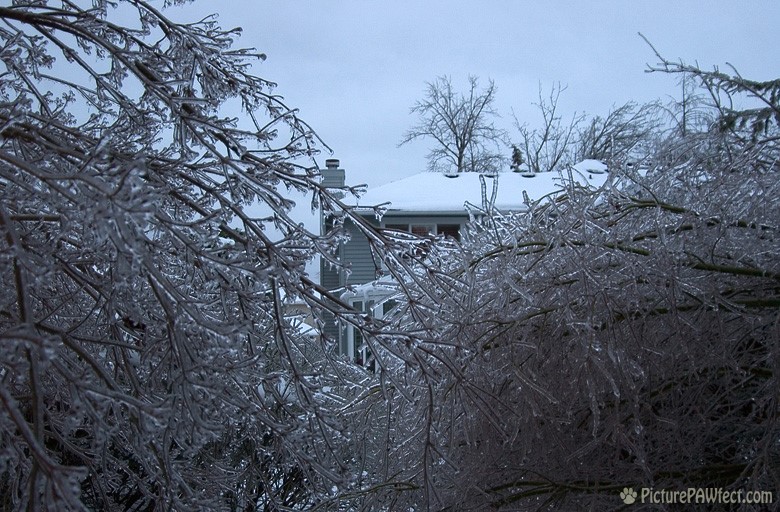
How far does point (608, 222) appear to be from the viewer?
2512 mm

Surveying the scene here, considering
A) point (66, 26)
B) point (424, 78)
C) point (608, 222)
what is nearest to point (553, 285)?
point (608, 222)

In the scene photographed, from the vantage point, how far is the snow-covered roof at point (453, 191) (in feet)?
45.8

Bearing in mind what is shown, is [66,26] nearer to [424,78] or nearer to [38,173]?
[38,173]

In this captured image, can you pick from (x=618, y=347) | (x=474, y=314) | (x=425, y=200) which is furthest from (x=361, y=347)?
(x=425, y=200)

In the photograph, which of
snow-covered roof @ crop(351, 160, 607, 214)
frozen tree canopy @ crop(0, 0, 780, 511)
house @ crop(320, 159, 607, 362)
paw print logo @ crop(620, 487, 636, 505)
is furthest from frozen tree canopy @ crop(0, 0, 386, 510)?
snow-covered roof @ crop(351, 160, 607, 214)

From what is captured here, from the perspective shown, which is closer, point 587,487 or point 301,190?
point 587,487

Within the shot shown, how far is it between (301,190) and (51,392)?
1.35 metres

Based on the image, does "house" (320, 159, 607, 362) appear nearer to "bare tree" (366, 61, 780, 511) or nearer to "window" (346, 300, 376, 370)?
"window" (346, 300, 376, 370)

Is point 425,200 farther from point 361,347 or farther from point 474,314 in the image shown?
point 474,314

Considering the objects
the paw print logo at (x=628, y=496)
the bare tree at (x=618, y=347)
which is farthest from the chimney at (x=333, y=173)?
the paw print logo at (x=628, y=496)

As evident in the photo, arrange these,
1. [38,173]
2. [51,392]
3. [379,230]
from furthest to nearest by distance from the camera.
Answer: [51,392]
[379,230]
[38,173]

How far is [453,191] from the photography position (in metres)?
15.2

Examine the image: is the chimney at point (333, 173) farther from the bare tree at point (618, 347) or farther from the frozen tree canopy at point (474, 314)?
the bare tree at point (618, 347)

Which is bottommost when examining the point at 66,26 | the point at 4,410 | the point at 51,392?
the point at 51,392
